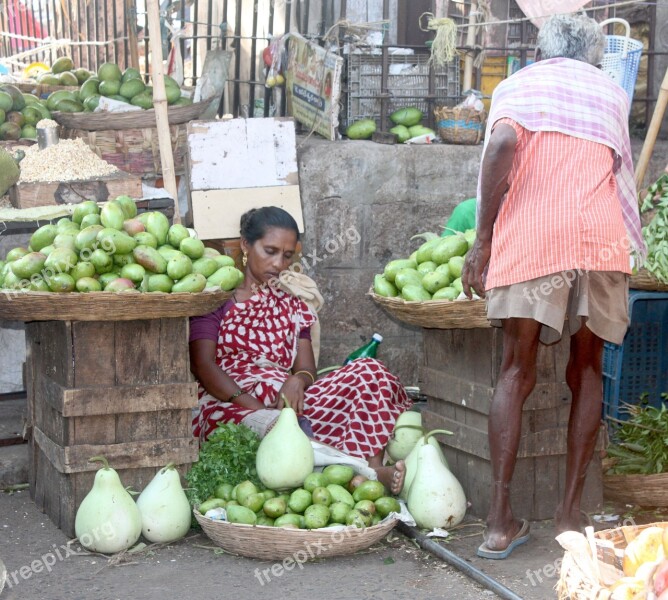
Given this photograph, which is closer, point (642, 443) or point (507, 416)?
point (507, 416)

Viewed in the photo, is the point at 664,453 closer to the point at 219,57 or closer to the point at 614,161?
the point at 614,161

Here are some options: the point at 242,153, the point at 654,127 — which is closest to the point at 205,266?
the point at 242,153

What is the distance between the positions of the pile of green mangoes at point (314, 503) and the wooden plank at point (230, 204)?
1.72 meters

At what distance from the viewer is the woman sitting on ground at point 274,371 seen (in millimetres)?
4406

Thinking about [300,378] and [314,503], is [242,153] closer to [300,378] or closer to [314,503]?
[300,378]

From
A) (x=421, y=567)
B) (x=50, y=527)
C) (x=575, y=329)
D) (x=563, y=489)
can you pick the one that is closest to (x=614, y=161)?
(x=575, y=329)

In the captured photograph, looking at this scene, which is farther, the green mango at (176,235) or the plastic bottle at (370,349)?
the plastic bottle at (370,349)

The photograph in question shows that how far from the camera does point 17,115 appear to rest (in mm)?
6008

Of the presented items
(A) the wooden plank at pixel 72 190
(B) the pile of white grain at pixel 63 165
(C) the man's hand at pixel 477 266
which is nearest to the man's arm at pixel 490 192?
(C) the man's hand at pixel 477 266

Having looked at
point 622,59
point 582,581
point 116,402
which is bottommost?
point 116,402

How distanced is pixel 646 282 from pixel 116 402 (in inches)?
93.6

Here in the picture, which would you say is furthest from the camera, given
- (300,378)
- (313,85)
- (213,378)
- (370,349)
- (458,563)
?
(313,85)

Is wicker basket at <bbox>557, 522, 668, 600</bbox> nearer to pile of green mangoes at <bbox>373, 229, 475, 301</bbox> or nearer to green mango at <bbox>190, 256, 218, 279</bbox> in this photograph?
pile of green mangoes at <bbox>373, 229, 475, 301</bbox>

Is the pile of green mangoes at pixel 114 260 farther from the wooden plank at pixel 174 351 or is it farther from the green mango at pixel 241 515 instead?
the green mango at pixel 241 515
